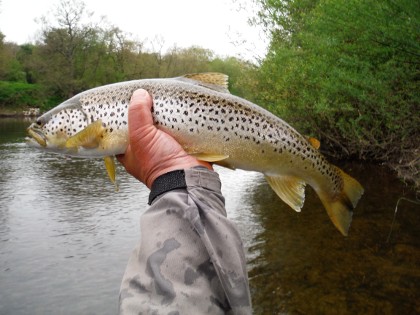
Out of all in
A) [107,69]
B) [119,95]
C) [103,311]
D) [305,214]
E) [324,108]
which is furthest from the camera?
[107,69]

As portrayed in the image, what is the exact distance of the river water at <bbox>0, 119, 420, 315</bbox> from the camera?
654 cm

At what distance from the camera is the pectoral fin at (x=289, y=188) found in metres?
3.19

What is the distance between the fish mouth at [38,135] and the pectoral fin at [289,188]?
1.82m

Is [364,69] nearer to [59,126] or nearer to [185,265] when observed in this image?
[59,126]

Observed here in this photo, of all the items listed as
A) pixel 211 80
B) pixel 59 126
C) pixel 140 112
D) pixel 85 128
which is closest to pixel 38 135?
pixel 59 126

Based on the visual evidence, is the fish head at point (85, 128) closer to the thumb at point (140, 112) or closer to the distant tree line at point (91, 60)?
the thumb at point (140, 112)

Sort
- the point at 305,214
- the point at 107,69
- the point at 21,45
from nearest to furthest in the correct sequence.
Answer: the point at 305,214 → the point at 107,69 → the point at 21,45

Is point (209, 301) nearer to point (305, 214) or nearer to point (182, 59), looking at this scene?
point (305, 214)

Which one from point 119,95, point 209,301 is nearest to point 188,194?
point 209,301

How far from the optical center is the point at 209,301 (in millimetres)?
1566

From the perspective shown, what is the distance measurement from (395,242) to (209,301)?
819cm

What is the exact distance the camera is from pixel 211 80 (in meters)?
3.12

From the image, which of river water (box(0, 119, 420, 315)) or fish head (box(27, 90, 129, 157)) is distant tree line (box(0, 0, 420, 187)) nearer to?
river water (box(0, 119, 420, 315))

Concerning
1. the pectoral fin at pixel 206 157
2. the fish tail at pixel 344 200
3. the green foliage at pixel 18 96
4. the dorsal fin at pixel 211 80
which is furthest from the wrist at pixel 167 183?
the green foliage at pixel 18 96
